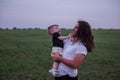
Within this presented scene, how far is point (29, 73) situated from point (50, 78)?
1.22 m

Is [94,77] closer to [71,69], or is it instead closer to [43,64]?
[43,64]

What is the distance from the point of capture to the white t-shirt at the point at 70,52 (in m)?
3.33

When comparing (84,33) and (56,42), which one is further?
(56,42)

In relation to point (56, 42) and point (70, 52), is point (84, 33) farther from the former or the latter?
point (56, 42)

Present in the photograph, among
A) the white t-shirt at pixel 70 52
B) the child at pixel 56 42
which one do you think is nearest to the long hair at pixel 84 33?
the white t-shirt at pixel 70 52

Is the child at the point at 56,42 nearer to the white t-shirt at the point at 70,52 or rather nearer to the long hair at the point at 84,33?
the white t-shirt at the point at 70,52

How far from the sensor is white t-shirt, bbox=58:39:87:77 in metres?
3.33

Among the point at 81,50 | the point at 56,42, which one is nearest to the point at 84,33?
the point at 81,50

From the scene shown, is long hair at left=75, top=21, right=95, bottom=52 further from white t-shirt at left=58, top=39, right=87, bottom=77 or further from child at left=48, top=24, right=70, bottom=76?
child at left=48, top=24, right=70, bottom=76

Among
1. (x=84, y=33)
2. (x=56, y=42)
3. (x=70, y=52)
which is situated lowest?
(x=70, y=52)

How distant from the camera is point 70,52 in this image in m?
3.34

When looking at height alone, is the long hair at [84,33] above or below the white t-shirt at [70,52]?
above

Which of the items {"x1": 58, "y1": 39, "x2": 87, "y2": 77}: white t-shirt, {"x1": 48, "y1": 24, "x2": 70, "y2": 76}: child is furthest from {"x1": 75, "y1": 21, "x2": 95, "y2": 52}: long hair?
{"x1": 48, "y1": 24, "x2": 70, "y2": 76}: child

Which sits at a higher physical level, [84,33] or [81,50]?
[84,33]
